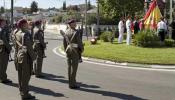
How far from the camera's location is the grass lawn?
19844 millimetres

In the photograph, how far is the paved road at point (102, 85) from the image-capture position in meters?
11.8

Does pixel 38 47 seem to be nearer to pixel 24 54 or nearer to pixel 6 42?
Answer: pixel 6 42

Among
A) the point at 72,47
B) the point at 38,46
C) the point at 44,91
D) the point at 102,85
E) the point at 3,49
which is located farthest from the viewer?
the point at 38,46

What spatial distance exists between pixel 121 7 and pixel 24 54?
45699 millimetres

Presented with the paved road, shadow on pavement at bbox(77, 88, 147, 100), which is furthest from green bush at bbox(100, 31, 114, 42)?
shadow on pavement at bbox(77, 88, 147, 100)

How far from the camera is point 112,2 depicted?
55938 millimetres

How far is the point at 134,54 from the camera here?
21.9 m

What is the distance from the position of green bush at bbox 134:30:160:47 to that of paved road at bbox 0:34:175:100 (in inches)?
272

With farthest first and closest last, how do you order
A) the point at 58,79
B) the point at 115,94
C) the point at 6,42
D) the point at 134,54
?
the point at 134,54, the point at 58,79, the point at 6,42, the point at 115,94

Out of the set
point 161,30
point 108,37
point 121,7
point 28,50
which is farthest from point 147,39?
point 121,7

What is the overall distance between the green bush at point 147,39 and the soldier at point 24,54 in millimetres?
13955

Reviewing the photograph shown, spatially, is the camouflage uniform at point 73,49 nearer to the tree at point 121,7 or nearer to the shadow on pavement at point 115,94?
the shadow on pavement at point 115,94

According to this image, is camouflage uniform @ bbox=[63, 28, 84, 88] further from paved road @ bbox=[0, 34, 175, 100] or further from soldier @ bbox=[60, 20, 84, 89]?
paved road @ bbox=[0, 34, 175, 100]

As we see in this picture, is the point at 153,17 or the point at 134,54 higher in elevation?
the point at 153,17
